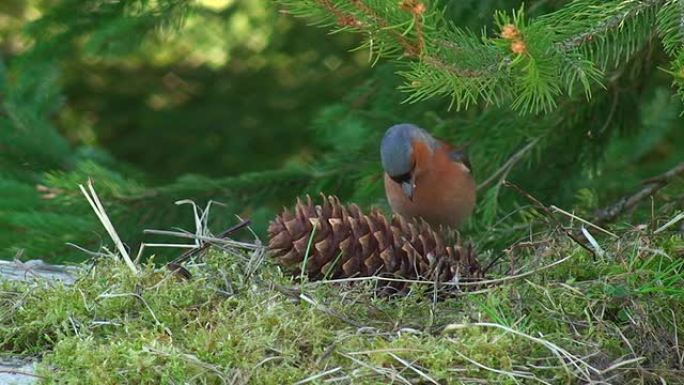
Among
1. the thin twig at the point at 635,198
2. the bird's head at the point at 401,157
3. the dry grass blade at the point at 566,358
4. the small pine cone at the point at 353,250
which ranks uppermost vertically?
the dry grass blade at the point at 566,358

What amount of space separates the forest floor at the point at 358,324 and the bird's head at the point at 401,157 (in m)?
1.16

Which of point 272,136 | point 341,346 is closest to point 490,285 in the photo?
point 341,346

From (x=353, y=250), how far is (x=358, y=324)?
0.44 metres

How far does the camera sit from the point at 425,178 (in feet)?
13.8

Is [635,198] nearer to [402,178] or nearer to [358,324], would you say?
[402,178]

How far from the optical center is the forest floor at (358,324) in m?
2.18

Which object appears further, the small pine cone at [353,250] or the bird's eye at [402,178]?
the bird's eye at [402,178]

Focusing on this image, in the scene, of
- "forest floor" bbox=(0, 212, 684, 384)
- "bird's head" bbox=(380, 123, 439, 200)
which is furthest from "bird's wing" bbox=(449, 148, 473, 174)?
"forest floor" bbox=(0, 212, 684, 384)

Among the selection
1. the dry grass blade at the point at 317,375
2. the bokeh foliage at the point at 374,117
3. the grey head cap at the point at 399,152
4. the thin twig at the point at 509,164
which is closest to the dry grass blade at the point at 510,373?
the dry grass blade at the point at 317,375

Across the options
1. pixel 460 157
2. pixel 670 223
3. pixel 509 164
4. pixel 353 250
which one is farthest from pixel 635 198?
pixel 353 250

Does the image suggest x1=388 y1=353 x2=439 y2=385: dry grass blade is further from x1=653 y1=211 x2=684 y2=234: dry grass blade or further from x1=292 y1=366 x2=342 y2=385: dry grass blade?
x1=653 y1=211 x2=684 y2=234: dry grass blade

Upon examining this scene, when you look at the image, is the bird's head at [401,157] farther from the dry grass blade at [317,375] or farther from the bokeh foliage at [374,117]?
the dry grass blade at [317,375]

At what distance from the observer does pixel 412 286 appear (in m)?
2.66

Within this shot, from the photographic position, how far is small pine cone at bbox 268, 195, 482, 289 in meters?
2.81
